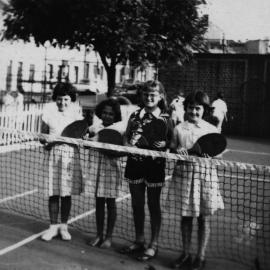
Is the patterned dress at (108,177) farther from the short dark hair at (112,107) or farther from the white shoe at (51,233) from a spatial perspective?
the white shoe at (51,233)

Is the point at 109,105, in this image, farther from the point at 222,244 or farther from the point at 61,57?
the point at 61,57

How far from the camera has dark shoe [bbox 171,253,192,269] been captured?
545cm

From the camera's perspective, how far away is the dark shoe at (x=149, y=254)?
5.62 metres

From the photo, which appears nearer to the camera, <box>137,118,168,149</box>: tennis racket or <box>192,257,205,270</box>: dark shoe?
<box>192,257,205,270</box>: dark shoe

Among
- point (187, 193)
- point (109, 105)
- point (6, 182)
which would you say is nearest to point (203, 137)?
point (187, 193)

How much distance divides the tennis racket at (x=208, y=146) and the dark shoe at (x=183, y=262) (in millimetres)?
1163

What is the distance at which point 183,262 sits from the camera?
18.0 feet

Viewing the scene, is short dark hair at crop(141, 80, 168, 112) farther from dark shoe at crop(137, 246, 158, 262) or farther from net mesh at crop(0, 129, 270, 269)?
dark shoe at crop(137, 246, 158, 262)

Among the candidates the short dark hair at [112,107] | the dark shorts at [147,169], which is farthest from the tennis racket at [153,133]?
the short dark hair at [112,107]

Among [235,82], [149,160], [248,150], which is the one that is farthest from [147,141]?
[235,82]

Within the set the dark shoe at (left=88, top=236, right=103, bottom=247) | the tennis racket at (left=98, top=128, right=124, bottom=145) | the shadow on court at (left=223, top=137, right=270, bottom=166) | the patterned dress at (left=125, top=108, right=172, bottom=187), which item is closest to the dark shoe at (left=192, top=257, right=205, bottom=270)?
the patterned dress at (left=125, top=108, right=172, bottom=187)

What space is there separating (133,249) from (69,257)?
29.9 inches

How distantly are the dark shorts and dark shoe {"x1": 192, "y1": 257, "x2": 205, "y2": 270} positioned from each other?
3.10 ft

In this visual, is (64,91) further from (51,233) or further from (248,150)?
(248,150)
